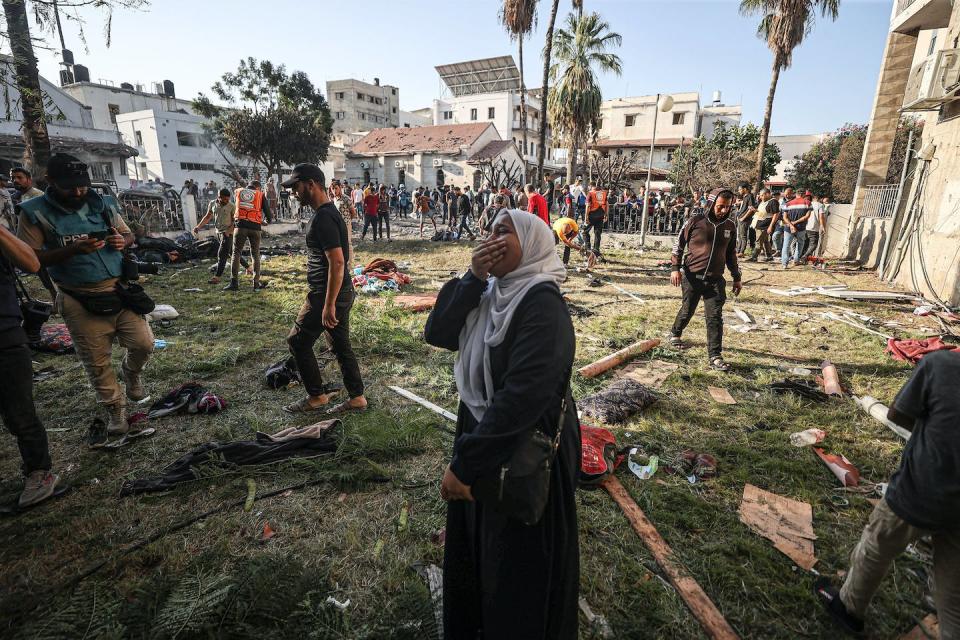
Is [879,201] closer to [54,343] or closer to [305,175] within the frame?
[305,175]

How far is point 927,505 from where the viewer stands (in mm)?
1691

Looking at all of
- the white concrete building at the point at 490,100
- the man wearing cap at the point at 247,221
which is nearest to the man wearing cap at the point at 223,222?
the man wearing cap at the point at 247,221

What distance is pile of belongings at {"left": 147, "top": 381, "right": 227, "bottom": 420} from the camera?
164 inches

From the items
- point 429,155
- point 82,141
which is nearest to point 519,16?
point 429,155

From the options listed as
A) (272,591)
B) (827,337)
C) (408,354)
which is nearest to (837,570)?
(272,591)

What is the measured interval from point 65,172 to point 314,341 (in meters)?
2.11

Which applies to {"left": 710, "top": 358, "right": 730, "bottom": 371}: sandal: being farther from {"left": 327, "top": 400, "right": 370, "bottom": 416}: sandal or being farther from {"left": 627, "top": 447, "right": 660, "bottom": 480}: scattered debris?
{"left": 327, "top": 400, "right": 370, "bottom": 416}: sandal

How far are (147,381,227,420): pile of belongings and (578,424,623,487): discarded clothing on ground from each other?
11.4 feet

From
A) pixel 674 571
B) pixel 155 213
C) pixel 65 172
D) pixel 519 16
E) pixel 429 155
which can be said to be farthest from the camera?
pixel 429 155

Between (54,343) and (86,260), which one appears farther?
(54,343)

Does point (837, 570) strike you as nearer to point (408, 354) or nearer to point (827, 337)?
point (408, 354)

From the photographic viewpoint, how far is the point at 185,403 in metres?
4.27

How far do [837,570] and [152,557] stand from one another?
13.2 ft

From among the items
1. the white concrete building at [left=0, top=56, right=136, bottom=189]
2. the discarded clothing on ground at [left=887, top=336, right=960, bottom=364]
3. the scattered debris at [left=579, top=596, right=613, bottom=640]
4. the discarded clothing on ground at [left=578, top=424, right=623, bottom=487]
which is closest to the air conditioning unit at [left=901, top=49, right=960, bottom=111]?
the discarded clothing on ground at [left=887, top=336, right=960, bottom=364]
